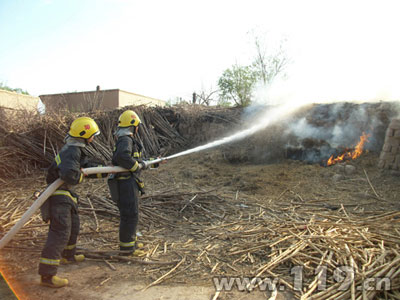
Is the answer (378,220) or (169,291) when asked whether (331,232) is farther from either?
(169,291)

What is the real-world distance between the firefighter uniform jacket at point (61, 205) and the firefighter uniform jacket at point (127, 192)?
1.81ft

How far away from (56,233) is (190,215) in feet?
9.37

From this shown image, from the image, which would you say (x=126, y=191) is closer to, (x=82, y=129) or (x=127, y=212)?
(x=127, y=212)

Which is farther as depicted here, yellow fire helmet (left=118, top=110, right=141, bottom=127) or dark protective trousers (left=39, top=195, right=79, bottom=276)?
yellow fire helmet (left=118, top=110, right=141, bottom=127)

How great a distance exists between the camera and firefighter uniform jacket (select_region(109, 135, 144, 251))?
4004 mm

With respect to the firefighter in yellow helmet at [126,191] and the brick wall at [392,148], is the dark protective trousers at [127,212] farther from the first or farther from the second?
the brick wall at [392,148]

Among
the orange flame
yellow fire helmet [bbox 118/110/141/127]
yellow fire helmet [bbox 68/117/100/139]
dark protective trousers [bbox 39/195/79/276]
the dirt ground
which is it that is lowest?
the dirt ground

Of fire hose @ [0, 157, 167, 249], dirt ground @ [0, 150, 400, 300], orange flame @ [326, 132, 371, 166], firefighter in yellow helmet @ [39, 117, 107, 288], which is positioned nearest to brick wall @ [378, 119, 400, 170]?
dirt ground @ [0, 150, 400, 300]

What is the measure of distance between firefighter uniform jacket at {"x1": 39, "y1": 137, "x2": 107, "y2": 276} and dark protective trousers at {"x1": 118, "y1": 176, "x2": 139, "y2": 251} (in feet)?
2.14

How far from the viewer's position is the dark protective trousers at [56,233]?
3.21 m

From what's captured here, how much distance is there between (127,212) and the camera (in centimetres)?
405

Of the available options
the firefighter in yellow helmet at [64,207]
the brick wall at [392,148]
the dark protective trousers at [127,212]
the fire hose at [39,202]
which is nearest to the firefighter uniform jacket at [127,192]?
the dark protective trousers at [127,212]

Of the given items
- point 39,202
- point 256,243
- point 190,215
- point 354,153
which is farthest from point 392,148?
point 39,202

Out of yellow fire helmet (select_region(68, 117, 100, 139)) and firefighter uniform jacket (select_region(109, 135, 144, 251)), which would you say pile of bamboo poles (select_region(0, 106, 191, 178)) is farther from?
yellow fire helmet (select_region(68, 117, 100, 139))
